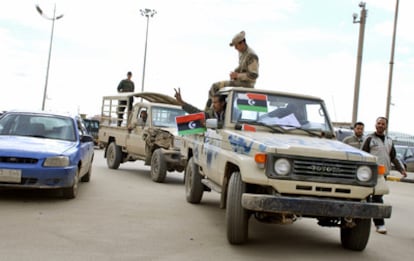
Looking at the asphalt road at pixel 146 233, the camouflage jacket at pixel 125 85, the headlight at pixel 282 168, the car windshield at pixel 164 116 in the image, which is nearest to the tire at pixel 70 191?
the asphalt road at pixel 146 233

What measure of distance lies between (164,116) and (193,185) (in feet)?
14.6

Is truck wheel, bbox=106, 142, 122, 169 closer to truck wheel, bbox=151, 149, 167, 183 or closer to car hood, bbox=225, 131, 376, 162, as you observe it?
truck wheel, bbox=151, 149, 167, 183

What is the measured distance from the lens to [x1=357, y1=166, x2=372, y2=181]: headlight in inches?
224

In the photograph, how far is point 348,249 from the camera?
6.31 meters

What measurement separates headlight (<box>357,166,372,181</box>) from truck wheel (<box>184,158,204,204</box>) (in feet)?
11.8

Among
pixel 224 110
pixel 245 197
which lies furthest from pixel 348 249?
pixel 224 110

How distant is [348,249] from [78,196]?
4806 mm

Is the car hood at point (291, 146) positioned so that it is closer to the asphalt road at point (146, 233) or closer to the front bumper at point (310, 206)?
the front bumper at point (310, 206)

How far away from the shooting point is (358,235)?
20.1 ft

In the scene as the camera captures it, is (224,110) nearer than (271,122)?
No

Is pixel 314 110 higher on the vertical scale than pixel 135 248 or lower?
higher

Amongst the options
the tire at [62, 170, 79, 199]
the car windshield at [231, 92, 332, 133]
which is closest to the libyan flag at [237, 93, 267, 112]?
the car windshield at [231, 92, 332, 133]

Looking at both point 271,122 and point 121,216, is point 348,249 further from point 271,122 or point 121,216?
point 121,216

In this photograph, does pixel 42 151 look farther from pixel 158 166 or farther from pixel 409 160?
pixel 409 160
